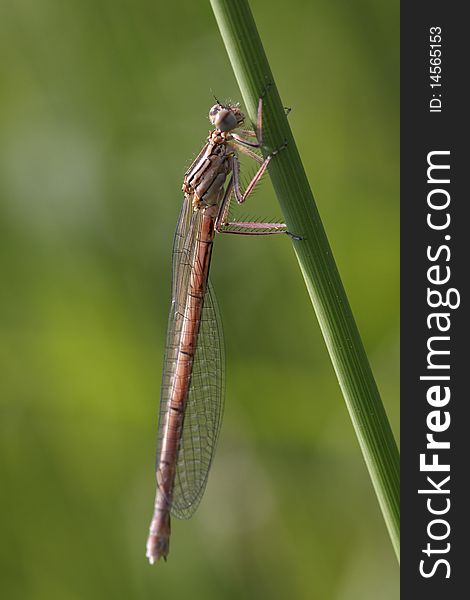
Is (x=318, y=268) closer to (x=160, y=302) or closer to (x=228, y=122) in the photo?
(x=228, y=122)

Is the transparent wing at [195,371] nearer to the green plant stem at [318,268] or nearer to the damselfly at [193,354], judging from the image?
the damselfly at [193,354]

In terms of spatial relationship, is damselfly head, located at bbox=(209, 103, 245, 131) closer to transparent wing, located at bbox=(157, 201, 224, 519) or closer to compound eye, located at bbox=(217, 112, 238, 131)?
compound eye, located at bbox=(217, 112, 238, 131)

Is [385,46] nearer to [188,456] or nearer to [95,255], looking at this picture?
[95,255]

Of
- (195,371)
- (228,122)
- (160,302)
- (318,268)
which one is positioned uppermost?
(228,122)

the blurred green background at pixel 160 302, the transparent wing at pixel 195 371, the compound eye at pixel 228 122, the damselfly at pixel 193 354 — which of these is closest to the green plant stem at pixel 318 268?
the compound eye at pixel 228 122

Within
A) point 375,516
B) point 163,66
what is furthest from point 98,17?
point 375,516

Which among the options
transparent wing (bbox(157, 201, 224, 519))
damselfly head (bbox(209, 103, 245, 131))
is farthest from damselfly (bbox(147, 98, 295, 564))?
damselfly head (bbox(209, 103, 245, 131))

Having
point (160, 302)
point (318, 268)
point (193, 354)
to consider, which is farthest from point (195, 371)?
point (318, 268)
